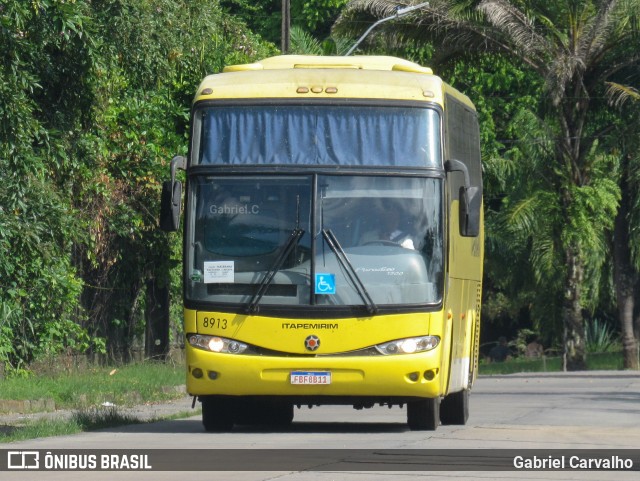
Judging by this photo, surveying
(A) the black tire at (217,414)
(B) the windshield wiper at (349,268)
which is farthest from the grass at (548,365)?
(B) the windshield wiper at (349,268)

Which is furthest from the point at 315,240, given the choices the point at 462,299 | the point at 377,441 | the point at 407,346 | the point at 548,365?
the point at 548,365

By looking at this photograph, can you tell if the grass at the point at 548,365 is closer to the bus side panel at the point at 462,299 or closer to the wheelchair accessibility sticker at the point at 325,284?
the bus side panel at the point at 462,299

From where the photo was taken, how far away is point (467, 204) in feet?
48.8

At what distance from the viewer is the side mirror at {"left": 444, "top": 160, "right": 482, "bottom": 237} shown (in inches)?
584

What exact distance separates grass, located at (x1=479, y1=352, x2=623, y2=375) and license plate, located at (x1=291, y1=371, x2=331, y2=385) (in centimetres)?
2368

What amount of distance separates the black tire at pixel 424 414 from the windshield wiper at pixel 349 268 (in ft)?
4.34

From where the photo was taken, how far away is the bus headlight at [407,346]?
14.4 m

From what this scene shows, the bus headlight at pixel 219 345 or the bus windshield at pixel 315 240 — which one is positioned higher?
the bus windshield at pixel 315 240

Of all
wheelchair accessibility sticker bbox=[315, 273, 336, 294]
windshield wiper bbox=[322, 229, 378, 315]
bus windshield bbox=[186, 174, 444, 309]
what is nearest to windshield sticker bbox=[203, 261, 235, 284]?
bus windshield bbox=[186, 174, 444, 309]

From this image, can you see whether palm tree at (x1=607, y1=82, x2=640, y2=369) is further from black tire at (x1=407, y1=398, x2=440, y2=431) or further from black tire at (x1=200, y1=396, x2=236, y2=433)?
black tire at (x1=200, y1=396, x2=236, y2=433)

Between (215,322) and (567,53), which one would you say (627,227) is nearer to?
(567,53)

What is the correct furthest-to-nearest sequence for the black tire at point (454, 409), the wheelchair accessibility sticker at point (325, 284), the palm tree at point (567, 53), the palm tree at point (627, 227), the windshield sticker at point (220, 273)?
1. the palm tree at point (627, 227)
2. the palm tree at point (567, 53)
3. the black tire at point (454, 409)
4. the windshield sticker at point (220, 273)
5. the wheelchair accessibility sticker at point (325, 284)
